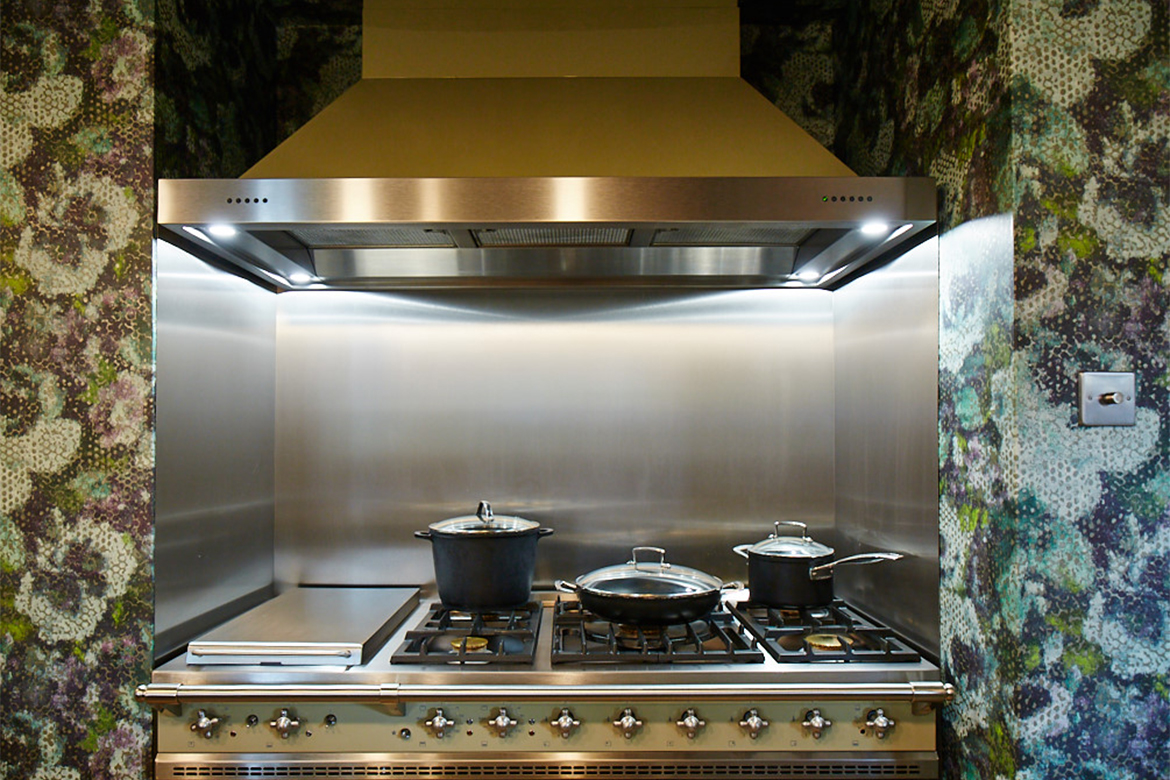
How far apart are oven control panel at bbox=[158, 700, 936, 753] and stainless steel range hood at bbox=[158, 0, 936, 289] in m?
0.91

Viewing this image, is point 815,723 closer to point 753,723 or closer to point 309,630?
point 753,723

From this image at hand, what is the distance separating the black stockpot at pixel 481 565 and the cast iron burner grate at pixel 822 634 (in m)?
0.53

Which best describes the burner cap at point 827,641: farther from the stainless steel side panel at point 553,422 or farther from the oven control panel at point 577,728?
the stainless steel side panel at point 553,422

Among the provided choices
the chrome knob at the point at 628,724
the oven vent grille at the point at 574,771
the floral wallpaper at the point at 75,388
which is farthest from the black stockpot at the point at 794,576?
the floral wallpaper at the point at 75,388

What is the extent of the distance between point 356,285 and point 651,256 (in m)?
0.81

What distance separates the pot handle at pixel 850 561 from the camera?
1.50m

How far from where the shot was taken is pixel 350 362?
6.56ft

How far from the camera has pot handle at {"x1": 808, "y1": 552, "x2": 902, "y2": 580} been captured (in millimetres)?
1500

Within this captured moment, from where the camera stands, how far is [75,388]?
140cm

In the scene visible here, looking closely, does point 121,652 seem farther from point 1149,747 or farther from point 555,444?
point 1149,747

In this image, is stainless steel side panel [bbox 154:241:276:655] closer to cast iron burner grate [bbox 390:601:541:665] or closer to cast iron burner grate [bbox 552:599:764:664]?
cast iron burner grate [bbox 390:601:541:665]

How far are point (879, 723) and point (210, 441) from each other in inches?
59.4

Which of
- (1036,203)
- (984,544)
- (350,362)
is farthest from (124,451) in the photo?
(1036,203)

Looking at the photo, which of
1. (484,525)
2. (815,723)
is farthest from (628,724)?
(484,525)
